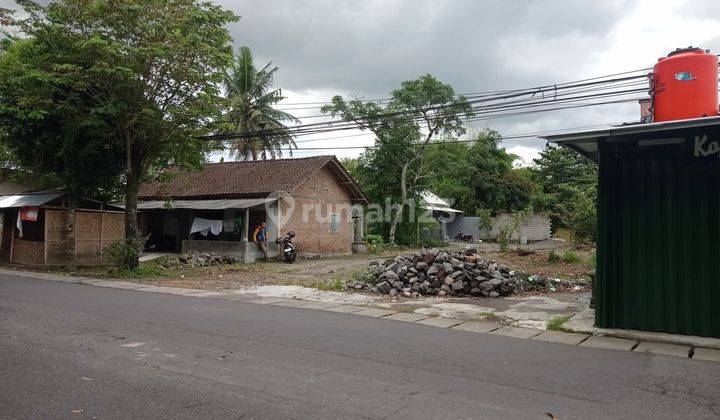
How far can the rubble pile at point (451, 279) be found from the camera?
1274cm

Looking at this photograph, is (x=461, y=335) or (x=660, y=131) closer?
(x=660, y=131)

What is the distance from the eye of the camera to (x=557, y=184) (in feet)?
146

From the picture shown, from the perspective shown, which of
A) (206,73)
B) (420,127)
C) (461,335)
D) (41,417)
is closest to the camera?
(41,417)

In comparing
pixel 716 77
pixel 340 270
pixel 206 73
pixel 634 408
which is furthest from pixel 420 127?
pixel 634 408

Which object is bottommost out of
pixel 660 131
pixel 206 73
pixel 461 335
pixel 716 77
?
pixel 461 335

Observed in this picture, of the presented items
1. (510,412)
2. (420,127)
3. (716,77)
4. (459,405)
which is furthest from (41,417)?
(420,127)

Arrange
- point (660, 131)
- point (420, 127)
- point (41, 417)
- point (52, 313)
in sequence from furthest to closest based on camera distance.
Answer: point (420, 127), point (52, 313), point (660, 131), point (41, 417)

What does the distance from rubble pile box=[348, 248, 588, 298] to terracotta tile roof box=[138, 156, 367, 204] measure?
1194cm

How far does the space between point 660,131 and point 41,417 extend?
27.3 ft

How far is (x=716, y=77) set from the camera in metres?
8.01

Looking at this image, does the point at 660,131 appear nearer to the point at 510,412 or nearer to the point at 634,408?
the point at 634,408

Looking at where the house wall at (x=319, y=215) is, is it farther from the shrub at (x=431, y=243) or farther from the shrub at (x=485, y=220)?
the shrub at (x=485, y=220)

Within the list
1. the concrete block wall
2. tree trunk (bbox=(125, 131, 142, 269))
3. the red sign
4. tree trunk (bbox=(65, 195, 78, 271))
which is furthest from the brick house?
the concrete block wall

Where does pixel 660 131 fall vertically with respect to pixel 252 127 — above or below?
below
